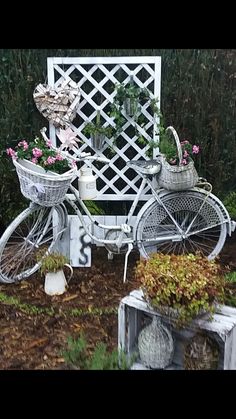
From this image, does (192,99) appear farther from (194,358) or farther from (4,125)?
(194,358)

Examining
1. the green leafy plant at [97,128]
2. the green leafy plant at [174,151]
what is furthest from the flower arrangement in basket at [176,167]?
the green leafy plant at [97,128]

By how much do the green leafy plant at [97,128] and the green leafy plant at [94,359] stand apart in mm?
1821

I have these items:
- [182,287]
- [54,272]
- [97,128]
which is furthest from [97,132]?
[182,287]

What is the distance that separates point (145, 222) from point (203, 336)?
1.46 meters

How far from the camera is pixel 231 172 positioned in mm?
4492

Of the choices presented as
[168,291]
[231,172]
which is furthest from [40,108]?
[168,291]

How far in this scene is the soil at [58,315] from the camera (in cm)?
286

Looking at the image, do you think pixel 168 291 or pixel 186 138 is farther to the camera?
pixel 186 138

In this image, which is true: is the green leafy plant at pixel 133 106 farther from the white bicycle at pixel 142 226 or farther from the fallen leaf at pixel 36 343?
the fallen leaf at pixel 36 343

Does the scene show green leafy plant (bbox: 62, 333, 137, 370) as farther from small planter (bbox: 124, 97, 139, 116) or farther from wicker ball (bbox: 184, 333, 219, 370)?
small planter (bbox: 124, 97, 139, 116)

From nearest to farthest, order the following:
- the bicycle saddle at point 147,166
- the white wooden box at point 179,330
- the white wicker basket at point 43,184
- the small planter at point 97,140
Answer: the white wooden box at point 179,330 → the white wicker basket at point 43,184 → the bicycle saddle at point 147,166 → the small planter at point 97,140

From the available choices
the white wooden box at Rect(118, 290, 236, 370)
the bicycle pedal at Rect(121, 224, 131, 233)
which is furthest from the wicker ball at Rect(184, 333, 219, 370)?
the bicycle pedal at Rect(121, 224, 131, 233)

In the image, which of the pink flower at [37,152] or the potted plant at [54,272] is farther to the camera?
the potted plant at [54,272]

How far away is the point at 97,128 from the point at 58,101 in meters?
0.35
